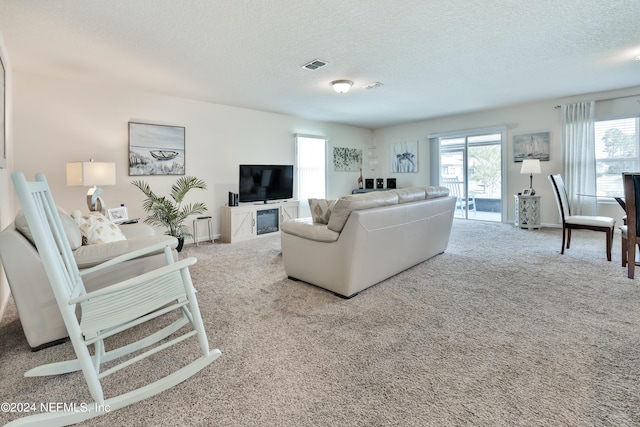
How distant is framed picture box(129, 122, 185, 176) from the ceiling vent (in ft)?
8.06

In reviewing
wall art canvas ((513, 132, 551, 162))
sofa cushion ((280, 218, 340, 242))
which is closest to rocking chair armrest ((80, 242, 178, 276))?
sofa cushion ((280, 218, 340, 242))

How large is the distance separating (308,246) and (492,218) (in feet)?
17.9

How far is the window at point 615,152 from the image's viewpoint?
488 centimetres

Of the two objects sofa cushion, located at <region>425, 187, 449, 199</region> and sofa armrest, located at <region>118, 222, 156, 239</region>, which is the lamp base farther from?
sofa cushion, located at <region>425, 187, 449, 199</region>

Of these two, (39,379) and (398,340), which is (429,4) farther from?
(39,379)

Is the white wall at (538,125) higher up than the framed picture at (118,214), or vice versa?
the white wall at (538,125)

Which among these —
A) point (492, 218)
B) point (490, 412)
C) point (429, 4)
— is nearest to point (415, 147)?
point (492, 218)

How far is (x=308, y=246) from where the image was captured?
2.78 meters

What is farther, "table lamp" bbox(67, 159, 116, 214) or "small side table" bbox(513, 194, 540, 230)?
"small side table" bbox(513, 194, 540, 230)

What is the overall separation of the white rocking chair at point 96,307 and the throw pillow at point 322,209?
55.0 inches

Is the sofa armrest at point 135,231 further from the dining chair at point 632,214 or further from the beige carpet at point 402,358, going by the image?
the dining chair at point 632,214

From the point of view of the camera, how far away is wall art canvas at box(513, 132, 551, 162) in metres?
5.70

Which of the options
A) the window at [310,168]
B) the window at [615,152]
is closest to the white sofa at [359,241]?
the window at [310,168]

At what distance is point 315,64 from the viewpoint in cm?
354
